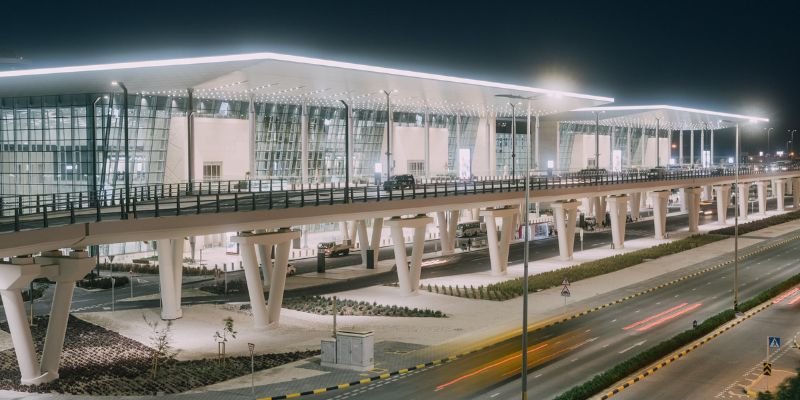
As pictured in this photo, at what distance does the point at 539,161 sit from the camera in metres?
136

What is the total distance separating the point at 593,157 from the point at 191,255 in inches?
3407

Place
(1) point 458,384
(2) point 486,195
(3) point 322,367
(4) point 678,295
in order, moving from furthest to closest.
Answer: (2) point 486,195 → (4) point 678,295 → (3) point 322,367 → (1) point 458,384

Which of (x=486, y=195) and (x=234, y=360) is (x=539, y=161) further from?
(x=234, y=360)

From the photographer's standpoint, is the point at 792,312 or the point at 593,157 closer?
the point at 792,312

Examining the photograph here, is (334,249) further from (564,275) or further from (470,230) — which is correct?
(564,275)

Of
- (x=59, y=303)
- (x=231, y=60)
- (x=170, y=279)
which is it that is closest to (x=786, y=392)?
(x=59, y=303)

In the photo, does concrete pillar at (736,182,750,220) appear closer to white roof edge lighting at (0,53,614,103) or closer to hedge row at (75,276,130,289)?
white roof edge lighting at (0,53,614,103)

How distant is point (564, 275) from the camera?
5919cm

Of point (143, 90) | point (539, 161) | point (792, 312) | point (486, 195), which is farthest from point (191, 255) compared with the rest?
point (539, 161)

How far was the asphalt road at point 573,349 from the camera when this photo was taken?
29.0 m

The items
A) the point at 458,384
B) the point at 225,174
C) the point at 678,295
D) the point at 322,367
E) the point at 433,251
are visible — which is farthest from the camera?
the point at 433,251

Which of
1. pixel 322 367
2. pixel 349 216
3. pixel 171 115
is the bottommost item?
pixel 322 367

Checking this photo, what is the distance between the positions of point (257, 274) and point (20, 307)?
12846 mm

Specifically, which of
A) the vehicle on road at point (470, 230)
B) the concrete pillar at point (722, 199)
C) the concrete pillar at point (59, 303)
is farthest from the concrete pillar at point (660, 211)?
the concrete pillar at point (59, 303)
